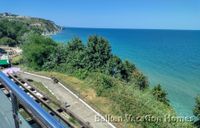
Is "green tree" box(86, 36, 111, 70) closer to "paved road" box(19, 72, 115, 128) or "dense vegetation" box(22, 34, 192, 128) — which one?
"dense vegetation" box(22, 34, 192, 128)

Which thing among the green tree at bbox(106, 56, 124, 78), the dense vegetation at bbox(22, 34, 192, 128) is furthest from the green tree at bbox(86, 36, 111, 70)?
the green tree at bbox(106, 56, 124, 78)

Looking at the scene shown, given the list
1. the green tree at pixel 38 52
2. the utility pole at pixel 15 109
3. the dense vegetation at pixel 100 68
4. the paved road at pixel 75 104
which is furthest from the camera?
the green tree at pixel 38 52

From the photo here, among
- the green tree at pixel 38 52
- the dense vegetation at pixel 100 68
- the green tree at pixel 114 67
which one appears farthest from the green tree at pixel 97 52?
the green tree at pixel 38 52

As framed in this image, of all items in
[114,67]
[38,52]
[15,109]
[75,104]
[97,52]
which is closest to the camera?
[15,109]

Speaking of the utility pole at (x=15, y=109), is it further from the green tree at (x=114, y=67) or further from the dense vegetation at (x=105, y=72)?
the green tree at (x=114, y=67)

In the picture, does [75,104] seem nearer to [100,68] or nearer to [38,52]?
[100,68]

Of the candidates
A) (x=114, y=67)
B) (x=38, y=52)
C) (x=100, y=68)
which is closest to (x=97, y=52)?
(x=100, y=68)

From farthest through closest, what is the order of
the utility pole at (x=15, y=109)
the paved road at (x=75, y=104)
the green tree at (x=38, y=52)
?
1. the green tree at (x=38, y=52)
2. the paved road at (x=75, y=104)
3. the utility pole at (x=15, y=109)
